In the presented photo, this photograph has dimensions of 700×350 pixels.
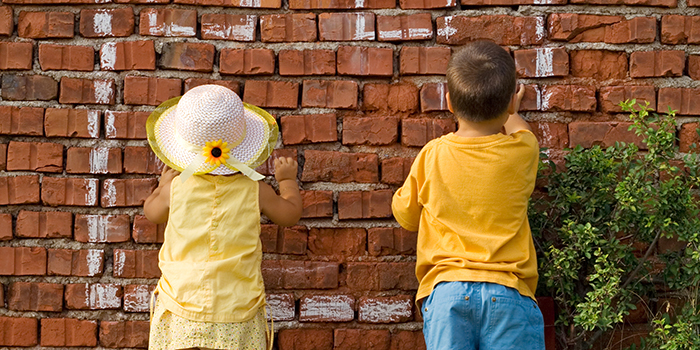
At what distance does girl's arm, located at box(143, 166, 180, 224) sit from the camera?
8.10 feet

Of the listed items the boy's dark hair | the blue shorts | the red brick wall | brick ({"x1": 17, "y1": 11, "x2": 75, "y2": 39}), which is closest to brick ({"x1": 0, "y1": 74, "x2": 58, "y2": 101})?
the red brick wall

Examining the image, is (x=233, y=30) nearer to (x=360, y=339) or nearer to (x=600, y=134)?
(x=360, y=339)

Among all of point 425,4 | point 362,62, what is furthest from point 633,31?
point 362,62

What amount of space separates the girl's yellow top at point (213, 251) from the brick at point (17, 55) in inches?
36.1

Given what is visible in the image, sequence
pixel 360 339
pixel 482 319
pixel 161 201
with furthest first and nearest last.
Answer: pixel 360 339, pixel 161 201, pixel 482 319

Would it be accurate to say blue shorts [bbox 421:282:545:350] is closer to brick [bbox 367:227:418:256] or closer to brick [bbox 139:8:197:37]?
brick [bbox 367:227:418:256]

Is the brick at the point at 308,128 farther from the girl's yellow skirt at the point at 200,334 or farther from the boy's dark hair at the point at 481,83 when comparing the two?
the girl's yellow skirt at the point at 200,334

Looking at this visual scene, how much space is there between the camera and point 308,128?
272 cm

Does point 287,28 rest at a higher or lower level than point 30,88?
higher

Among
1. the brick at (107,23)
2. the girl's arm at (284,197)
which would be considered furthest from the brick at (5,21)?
the girl's arm at (284,197)

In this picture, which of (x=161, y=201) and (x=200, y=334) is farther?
(x=161, y=201)

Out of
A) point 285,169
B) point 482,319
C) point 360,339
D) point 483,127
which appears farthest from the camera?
point 360,339

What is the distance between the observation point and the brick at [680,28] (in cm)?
272

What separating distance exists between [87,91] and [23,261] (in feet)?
2.44
